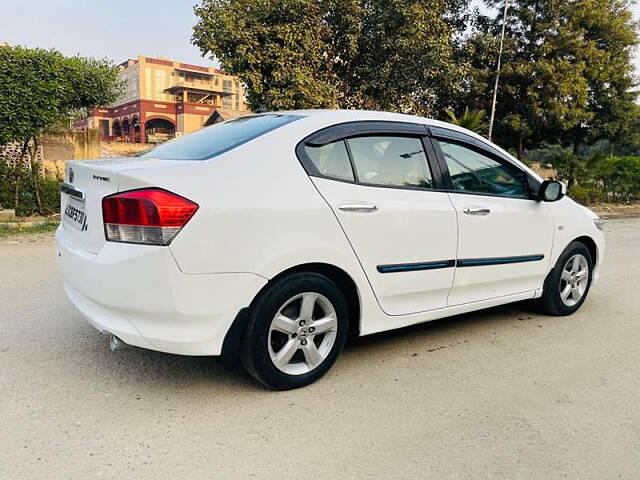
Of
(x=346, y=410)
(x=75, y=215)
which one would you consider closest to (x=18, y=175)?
(x=75, y=215)

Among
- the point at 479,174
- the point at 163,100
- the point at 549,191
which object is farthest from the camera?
the point at 163,100

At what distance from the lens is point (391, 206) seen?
10.3ft

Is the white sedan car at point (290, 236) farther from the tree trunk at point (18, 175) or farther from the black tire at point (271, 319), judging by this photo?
the tree trunk at point (18, 175)

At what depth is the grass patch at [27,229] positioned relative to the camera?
28.0 ft

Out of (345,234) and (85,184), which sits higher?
(85,184)

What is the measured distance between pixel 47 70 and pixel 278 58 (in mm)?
5759

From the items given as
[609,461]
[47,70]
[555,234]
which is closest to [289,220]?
[609,461]

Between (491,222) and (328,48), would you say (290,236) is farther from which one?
(328,48)

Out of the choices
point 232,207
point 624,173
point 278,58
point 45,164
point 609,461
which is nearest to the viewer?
point 609,461

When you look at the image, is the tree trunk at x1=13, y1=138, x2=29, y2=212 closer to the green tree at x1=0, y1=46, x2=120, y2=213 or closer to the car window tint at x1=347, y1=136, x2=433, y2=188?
the green tree at x1=0, y1=46, x2=120, y2=213

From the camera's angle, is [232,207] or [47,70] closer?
[232,207]

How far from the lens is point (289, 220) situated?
9.00 ft

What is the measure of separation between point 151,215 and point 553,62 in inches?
710

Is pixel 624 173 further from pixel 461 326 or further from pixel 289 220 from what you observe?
pixel 289 220
